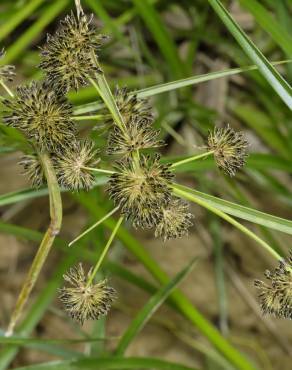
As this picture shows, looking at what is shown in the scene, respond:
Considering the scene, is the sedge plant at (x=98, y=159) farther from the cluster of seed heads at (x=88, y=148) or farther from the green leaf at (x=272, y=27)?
the green leaf at (x=272, y=27)

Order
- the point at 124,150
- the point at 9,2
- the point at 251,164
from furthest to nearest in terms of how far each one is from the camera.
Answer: the point at 9,2, the point at 251,164, the point at 124,150

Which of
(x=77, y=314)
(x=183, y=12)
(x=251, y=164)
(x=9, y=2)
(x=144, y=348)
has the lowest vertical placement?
(x=77, y=314)

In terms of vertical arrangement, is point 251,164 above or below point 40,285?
above

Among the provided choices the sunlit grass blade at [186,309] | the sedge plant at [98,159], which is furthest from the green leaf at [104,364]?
the sedge plant at [98,159]

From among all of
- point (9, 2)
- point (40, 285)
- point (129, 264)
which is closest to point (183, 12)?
point (9, 2)

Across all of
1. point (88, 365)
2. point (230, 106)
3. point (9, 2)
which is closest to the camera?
point (88, 365)

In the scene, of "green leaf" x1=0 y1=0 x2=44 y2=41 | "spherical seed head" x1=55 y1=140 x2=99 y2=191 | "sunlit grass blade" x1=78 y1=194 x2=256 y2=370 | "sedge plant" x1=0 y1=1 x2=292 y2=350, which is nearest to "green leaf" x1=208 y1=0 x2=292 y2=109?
"sedge plant" x1=0 y1=1 x2=292 y2=350

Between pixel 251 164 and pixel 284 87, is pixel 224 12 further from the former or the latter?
pixel 251 164

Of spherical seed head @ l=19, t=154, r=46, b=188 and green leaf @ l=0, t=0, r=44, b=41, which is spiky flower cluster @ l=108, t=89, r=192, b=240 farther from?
green leaf @ l=0, t=0, r=44, b=41
